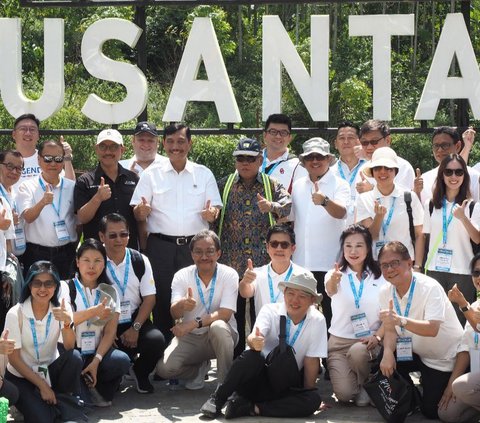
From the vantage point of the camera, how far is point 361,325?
7.01 metres

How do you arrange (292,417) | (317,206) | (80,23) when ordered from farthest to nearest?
(80,23) < (317,206) < (292,417)

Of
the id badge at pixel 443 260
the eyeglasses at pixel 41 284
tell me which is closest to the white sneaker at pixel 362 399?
the id badge at pixel 443 260

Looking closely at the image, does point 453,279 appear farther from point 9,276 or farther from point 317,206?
point 9,276

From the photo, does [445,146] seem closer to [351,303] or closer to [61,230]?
[351,303]

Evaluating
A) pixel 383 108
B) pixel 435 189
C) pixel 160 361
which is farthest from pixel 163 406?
pixel 383 108

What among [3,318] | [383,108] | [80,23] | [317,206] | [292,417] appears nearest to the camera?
[292,417]

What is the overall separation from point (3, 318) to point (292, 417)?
2.19 m

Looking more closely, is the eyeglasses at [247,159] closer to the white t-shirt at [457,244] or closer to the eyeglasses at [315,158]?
the eyeglasses at [315,158]

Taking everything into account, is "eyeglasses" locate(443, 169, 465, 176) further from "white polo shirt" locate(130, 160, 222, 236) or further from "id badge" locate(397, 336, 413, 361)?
"white polo shirt" locate(130, 160, 222, 236)

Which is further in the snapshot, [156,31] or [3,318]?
[156,31]

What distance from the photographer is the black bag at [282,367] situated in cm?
658

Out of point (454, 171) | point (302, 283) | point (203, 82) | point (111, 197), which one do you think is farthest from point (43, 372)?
point (203, 82)

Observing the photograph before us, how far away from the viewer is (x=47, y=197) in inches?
288

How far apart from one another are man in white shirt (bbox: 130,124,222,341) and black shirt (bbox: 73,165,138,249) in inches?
3.8
